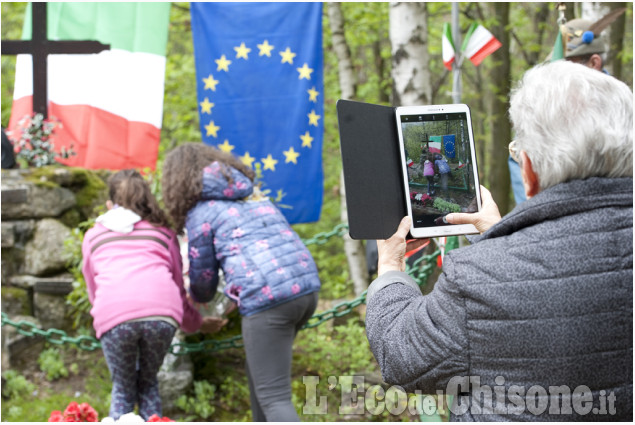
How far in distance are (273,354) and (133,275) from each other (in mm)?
875

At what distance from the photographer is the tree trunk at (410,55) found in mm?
4789

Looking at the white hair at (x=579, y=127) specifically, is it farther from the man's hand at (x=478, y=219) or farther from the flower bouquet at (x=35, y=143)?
the flower bouquet at (x=35, y=143)

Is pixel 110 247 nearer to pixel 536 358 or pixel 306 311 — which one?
pixel 306 311

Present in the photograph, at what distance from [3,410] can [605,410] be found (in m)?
4.39

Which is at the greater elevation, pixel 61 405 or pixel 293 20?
pixel 293 20

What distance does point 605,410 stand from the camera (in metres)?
1.43

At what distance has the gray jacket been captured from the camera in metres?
1.38

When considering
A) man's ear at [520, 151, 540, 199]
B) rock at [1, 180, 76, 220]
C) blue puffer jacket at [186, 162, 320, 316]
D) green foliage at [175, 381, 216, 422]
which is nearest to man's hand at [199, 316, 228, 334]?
green foliage at [175, 381, 216, 422]

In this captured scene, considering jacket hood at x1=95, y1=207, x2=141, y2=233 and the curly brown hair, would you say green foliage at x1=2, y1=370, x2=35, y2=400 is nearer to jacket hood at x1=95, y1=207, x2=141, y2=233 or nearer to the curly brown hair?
jacket hood at x1=95, y1=207, x2=141, y2=233

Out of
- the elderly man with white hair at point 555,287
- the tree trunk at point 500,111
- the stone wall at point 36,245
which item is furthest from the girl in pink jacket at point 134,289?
the tree trunk at point 500,111

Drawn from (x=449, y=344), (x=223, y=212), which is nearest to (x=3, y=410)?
(x=223, y=212)

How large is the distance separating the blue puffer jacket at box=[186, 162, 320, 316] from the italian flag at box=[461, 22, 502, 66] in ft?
7.21

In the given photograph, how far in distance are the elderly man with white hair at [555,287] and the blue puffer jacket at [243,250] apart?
2020 mm

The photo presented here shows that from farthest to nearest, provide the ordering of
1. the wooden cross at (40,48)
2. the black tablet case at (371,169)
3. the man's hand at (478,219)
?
the wooden cross at (40,48)
the man's hand at (478,219)
the black tablet case at (371,169)
